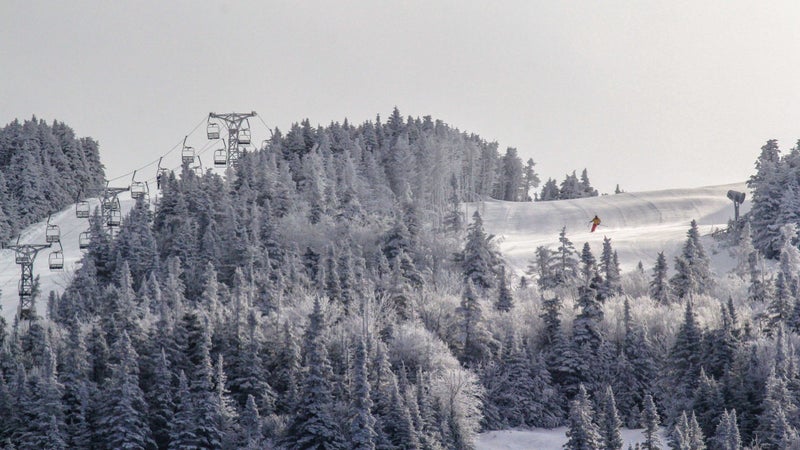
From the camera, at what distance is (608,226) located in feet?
614

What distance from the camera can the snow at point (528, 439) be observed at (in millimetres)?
98188

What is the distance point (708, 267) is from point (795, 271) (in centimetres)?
1244

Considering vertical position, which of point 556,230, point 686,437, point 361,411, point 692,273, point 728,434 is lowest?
point 728,434

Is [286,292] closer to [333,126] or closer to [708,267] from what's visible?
[708,267]

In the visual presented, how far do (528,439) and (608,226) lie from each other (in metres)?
90.3

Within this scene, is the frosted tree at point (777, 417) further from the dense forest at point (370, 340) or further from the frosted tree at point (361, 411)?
the frosted tree at point (361, 411)

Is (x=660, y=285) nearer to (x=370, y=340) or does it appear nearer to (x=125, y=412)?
(x=370, y=340)

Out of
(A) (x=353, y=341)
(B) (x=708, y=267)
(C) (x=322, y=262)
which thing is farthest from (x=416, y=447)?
(B) (x=708, y=267)

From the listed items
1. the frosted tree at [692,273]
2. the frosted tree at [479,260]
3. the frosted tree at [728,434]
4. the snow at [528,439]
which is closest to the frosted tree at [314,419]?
the snow at [528,439]

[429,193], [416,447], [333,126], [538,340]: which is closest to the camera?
[416,447]

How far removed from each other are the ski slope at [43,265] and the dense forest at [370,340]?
22.1ft

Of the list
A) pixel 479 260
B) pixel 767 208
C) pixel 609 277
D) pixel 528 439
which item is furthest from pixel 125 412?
pixel 767 208

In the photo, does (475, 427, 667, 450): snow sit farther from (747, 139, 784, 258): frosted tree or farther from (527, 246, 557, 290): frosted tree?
(747, 139, 784, 258): frosted tree

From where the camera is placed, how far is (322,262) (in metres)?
130
